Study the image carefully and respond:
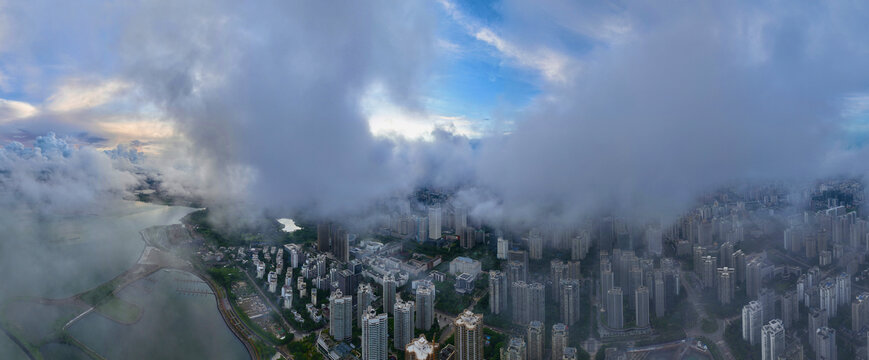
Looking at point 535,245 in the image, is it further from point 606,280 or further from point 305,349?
point 305,349

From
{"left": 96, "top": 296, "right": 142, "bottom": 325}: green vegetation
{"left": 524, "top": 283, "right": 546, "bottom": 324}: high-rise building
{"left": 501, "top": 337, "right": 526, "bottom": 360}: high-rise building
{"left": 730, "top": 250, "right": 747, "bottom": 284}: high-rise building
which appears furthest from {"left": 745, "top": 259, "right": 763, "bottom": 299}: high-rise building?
{"left": 96, "top": 296, "right": 142, "bottom": 325}: green vegetation

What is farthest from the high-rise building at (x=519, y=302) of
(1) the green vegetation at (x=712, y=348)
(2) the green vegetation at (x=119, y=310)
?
(2) the green vegetation at (x=119, y=310)

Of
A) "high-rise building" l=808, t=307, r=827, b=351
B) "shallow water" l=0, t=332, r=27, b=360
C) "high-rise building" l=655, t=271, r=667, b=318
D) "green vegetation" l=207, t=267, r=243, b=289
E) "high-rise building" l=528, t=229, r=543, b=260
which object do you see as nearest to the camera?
"shallow water" l=0, t=332, r=27, b=360

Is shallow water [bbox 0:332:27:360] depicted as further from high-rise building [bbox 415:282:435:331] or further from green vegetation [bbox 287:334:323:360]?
high-rise building [bbox 415:282:435:331]

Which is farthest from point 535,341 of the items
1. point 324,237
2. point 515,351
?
point 324,237

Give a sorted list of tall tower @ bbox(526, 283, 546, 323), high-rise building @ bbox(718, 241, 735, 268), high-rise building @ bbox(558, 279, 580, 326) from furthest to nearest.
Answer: high-rise building @ bbox(718, 241, 735, 268), tall tower @ bbox(526, 283, 546, 323), high-rise building @ bbox(558, 279, 580, 326)

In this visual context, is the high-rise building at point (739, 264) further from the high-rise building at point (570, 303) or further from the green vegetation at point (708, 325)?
the high-rise building at point (570, 303)

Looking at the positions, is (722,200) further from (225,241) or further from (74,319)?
(74,319)
